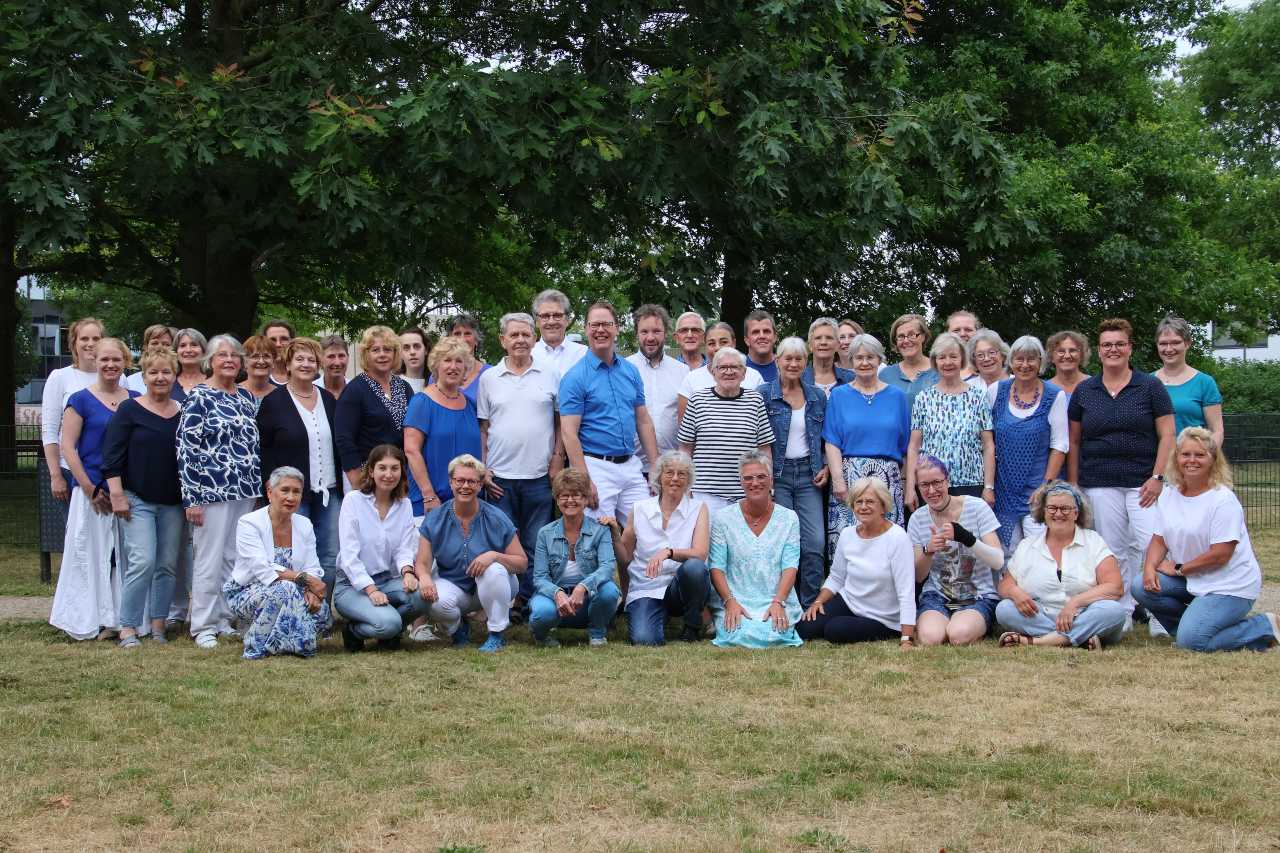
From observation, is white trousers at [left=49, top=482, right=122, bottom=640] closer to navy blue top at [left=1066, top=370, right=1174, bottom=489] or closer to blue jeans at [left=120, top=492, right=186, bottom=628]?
blue jeans at [left=120, top=492, right=186, bottom=628]

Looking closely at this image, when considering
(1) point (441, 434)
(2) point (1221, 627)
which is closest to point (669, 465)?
(1) point (441, 434)

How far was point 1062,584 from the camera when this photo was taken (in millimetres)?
7574

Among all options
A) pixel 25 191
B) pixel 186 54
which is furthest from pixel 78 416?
pixel 186 54

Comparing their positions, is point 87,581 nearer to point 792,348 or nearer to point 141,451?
point 141,451

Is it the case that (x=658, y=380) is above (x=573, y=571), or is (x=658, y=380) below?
above

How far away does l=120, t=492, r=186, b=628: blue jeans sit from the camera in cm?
790

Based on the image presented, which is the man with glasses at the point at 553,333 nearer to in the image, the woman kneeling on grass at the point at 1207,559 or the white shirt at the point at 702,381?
the white shirt at the point at 702,381

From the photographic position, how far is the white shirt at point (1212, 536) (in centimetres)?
736

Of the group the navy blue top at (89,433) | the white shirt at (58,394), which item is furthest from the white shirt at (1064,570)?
the white shirt at (58,394)

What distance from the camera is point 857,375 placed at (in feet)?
26.8

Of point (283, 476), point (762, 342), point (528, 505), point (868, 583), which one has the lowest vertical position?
point (868, 583)

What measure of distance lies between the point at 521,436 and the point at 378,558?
43.6 inches

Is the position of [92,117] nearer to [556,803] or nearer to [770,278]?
[770,278]

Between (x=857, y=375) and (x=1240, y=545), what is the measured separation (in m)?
2.29
